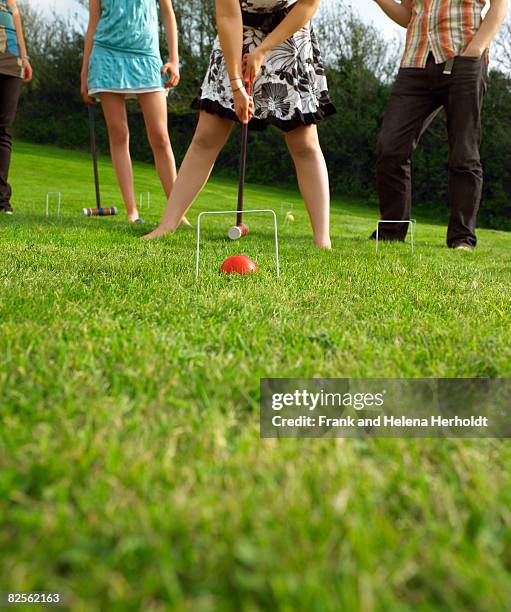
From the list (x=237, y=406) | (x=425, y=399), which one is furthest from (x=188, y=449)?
(x=425, y=399)

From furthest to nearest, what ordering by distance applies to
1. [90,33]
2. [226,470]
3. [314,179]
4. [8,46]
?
[8,46] < [90,33] < [314,179] < [226,470]

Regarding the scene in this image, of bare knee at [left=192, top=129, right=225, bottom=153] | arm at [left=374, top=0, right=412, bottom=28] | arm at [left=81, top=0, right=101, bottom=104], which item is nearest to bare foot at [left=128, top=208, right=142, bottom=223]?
arm at [left=81, top=0, right=101, bottom=104]

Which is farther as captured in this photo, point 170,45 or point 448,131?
point 170,45

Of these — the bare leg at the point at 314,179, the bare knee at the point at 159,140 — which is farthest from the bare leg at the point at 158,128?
the bare leg at the point at 314,179

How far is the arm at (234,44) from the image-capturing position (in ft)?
10.3

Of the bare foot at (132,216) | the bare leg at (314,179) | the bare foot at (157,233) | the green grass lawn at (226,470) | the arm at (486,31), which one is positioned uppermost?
the arm at (486,31)

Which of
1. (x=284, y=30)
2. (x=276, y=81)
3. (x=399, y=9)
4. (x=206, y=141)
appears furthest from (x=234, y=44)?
(x=399, y=9)

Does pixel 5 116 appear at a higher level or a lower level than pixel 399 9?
lower

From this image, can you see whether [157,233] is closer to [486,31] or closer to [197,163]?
[197,163]

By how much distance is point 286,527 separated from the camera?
2.53 feet

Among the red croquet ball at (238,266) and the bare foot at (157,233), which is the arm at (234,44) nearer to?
the bare foot at (157,233)

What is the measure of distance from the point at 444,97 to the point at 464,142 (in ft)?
1.32

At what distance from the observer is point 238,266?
96.6 inches

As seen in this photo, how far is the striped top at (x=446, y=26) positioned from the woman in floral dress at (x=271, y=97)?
3.67 feet
